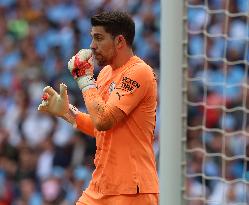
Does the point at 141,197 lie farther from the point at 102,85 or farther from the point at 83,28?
the point at 83,28

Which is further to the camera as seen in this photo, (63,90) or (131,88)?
(63,90)

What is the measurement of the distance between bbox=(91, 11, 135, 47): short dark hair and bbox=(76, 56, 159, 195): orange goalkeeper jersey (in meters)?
0.20

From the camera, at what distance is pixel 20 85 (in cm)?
1127

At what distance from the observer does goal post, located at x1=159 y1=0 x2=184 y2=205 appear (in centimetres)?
451

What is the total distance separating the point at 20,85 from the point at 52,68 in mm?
442

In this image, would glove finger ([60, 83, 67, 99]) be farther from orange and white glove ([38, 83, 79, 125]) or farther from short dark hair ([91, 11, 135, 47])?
short dark hair ([91, 11, 135, 47])

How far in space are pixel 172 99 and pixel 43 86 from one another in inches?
261

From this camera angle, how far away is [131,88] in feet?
17.3

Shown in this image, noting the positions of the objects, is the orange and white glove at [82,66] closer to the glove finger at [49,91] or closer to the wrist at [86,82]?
the wrist at [86,82]

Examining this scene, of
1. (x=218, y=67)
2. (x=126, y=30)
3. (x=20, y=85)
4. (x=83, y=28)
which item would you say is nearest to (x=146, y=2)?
(x=83, y=28)

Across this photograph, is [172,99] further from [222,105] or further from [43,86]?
[43,86]

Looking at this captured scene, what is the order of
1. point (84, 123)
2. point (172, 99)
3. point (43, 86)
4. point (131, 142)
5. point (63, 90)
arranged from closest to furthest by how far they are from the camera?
1. point (172, 99)
2. point (131, 142)
3. point (63, 90)
4. point (84, 123)
5. point (43, 86)

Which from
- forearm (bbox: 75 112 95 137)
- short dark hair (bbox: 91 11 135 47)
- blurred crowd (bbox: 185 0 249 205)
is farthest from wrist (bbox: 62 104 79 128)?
blurred crowd (bbox: 185 0 249 205)

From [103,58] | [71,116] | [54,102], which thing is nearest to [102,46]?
[103,58]
